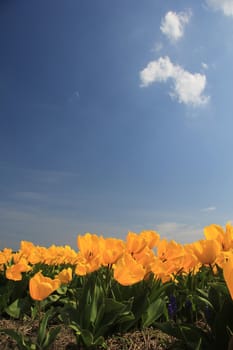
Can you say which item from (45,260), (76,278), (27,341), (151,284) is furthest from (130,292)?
(45,260)

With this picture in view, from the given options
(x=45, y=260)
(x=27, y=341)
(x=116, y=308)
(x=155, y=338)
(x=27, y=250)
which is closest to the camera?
(x=27, y=341)

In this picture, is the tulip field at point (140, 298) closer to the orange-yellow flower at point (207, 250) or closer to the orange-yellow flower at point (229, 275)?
the orange-yellow flower at point (207, 250)

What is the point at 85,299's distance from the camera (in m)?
3.60

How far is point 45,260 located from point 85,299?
4.39 meters

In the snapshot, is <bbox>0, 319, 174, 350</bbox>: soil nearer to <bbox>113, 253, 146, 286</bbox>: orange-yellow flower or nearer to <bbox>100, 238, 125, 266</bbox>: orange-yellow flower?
<bbox>113, 253, 146, 286</bbox>: orange-yellow flower

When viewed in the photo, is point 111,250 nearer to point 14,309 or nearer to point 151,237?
point 151,237

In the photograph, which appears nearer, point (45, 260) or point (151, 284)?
point (151, 284)

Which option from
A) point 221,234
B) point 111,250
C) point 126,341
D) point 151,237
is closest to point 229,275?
point 221,234

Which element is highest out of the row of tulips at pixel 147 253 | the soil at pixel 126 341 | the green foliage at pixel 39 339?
the row of tulips at pixel 147 253

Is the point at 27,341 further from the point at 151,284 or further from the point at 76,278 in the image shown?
the point at 76,278

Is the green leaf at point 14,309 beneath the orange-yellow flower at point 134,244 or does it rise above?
beneath

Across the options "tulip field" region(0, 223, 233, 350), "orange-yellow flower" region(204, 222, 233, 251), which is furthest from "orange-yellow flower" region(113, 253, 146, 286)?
"orange-yellow flower" region(204, 222, 233, 251)

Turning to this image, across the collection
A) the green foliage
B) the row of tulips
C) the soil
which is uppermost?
the row of tulips

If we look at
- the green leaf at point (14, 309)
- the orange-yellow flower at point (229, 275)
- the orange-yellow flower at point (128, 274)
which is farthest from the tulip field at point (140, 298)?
the orange-yellow flower at point (229, 275)
